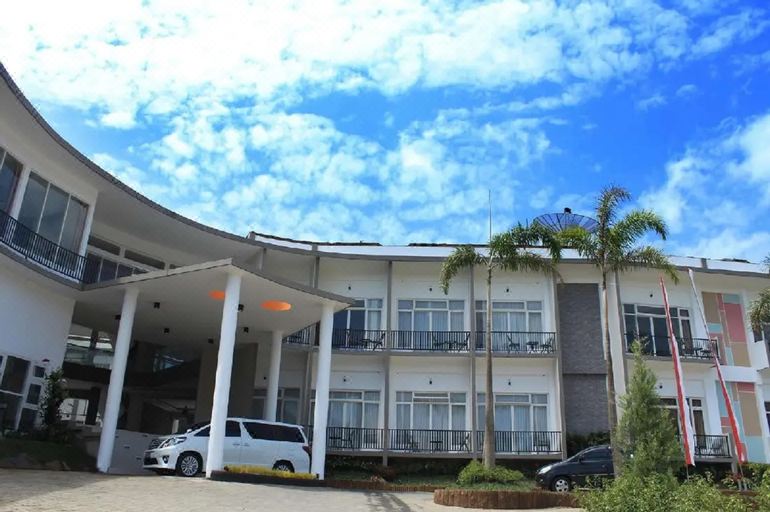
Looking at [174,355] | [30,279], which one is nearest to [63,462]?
[30,279]

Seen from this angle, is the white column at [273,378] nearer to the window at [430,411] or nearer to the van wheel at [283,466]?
the van wheel at [283,466]

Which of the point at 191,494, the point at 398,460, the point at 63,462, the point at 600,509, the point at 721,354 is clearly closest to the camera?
the point at 600,509

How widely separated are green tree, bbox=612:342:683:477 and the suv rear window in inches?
336

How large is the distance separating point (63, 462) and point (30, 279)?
16.3ft

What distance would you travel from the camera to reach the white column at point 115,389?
17.2 metres

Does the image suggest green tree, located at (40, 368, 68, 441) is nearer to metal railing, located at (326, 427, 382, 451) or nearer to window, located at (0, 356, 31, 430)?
window, located at (0, 356, 31, 430)

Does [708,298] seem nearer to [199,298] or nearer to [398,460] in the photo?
[398,460]

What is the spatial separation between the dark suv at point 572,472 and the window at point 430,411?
5806 millimetres

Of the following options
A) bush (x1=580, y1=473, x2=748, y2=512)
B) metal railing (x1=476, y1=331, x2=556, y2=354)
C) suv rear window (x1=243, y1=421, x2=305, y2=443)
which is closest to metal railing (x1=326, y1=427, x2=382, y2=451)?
metal railing (x1=476, y1=331, x2=556, y2=354)

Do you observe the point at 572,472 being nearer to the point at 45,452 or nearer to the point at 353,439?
the point at 353,439

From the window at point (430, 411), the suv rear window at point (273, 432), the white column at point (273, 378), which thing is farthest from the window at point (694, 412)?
the suv rear window at point (273, 432)

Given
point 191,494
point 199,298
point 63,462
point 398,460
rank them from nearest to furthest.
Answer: point 191,494 → point 63,462 → point 199,298 → point 398,460

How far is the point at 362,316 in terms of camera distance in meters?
27.5

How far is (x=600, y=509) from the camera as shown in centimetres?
972
